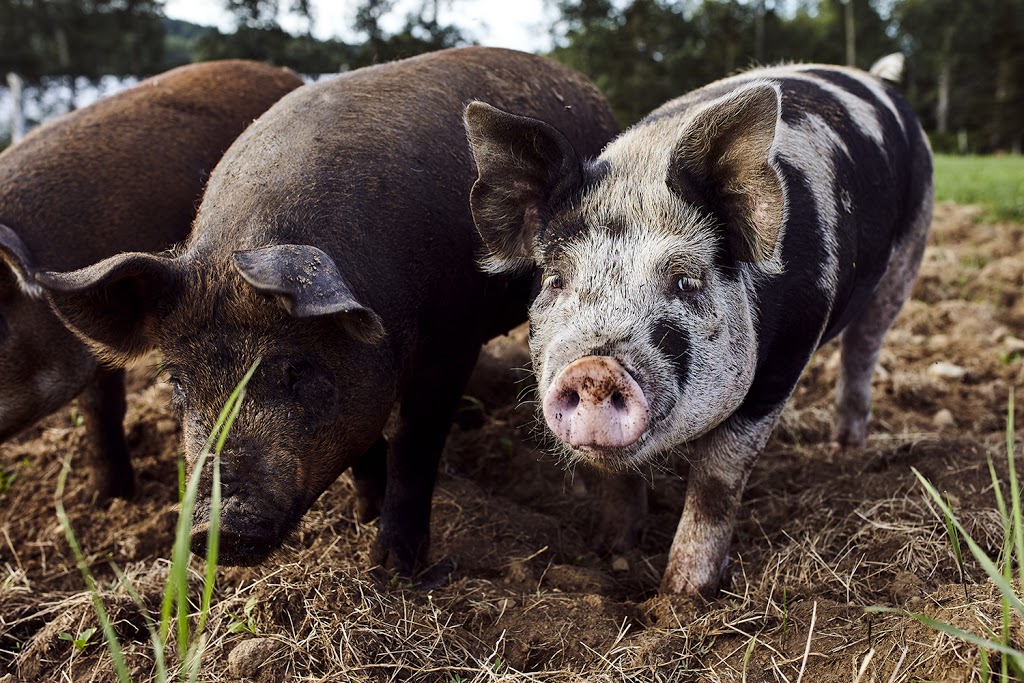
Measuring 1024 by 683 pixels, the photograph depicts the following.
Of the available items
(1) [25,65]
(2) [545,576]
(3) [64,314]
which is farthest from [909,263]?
(1) [25,65]

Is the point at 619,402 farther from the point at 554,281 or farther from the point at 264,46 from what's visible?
the point at 264,46

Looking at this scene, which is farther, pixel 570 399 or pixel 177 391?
pixel 177 391

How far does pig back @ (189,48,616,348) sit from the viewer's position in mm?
2998

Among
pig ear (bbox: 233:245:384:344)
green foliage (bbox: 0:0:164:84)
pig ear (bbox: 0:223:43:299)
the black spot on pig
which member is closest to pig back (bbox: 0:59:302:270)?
pig ear (bbox: 0:223:43:299)

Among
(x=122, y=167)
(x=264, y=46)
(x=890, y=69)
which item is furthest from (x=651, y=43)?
(x=122, y=167)

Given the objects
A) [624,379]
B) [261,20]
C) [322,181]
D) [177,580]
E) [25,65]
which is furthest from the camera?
[25,65]

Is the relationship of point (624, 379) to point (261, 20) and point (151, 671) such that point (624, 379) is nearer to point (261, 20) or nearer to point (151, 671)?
point (151, 671)

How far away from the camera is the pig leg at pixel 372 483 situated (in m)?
3.93

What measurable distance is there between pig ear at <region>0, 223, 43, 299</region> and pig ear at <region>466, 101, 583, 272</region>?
5.93 feet

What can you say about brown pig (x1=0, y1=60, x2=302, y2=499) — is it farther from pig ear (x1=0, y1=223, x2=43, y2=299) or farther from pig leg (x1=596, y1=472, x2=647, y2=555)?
pig leg (x1=596, y1=472, x2=647, y2=555)

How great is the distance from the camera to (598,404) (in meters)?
2.38

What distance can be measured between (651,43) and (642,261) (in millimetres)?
30884

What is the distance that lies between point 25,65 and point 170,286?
38.6m

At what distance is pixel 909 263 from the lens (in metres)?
4.89
